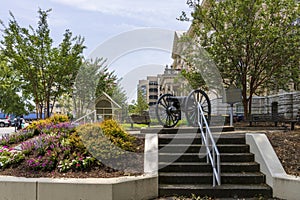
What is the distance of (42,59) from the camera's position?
14.1 metres

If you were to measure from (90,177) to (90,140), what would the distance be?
1.14m

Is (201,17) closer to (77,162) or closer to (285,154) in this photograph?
(285,154)

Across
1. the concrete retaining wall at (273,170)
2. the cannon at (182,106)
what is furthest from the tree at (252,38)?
the concrete retaining wall at (273,170)

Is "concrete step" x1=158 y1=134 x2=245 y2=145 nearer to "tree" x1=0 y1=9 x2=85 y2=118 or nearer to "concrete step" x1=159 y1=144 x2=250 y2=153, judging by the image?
"concrete step" x1=159 y1=144 x2=250 y2=153

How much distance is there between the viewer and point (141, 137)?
7.43 meters

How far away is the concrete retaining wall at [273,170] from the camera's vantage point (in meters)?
4.98

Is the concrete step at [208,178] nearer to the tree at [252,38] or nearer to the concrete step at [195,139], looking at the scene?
the concrete step at [195,139]

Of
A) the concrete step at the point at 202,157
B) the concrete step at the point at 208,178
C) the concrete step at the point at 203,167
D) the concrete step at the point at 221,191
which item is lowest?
the concrete step at the point at 221,191

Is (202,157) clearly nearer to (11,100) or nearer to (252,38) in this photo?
(252,38)

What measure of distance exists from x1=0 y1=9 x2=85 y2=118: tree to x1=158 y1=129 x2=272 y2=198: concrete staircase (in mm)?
9439

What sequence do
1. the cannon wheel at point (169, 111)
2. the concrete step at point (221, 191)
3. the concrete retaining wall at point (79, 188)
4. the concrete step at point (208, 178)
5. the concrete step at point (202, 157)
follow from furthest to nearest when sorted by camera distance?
the cannon wheel at point (169, 111)
the concrete step at point (202, 157)
the concrete step at point (208, 178)
the concrete step at point (221, 191)
the concrete retaining wall at point (79, 188)

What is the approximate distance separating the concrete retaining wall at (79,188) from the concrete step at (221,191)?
33 cm

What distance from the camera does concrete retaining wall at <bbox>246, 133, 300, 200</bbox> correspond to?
4.98 meters

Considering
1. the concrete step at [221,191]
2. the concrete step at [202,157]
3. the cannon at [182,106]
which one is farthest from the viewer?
the cannon at [182,106]
